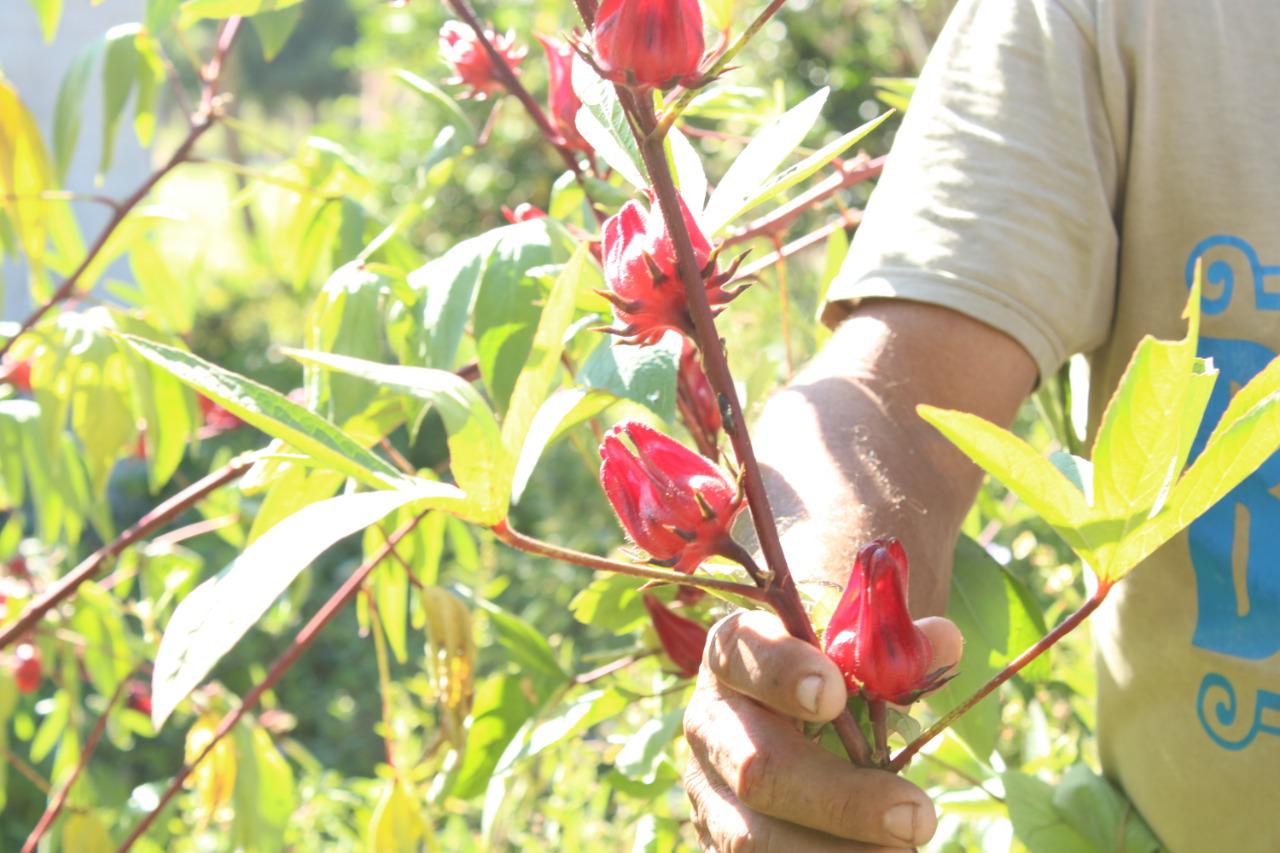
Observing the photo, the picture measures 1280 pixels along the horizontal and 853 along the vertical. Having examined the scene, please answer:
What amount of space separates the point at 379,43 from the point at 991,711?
448 centimetres

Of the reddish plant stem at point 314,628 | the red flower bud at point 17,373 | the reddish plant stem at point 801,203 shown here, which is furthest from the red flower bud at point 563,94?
the red flower bud at point 17,373

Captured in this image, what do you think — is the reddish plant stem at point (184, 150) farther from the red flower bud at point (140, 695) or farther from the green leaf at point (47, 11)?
the red flower bud at point (140, 695)

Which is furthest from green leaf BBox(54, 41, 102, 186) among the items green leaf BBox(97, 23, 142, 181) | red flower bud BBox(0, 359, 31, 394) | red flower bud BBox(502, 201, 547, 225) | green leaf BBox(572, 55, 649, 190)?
green leaf BBox(572, 55, 649, 190)

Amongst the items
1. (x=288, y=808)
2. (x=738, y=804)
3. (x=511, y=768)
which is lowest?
(x=288, y=808)

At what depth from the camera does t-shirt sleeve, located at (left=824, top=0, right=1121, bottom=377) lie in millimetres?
775

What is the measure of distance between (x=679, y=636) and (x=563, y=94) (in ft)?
1.10

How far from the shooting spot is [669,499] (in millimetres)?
406

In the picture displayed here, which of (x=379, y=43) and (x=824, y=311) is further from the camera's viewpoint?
(x=379, y=43)

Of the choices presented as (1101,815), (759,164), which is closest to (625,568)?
(759,164)

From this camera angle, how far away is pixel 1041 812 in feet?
2.57

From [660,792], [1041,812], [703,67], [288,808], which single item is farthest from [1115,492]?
[288,808]

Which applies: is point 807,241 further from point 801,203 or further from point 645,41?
point 645,41

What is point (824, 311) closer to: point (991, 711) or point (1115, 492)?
point (991, 711)

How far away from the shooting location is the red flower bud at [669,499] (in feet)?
1.32
